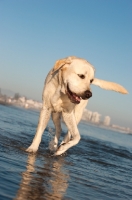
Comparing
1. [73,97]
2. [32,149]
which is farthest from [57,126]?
[73,97]

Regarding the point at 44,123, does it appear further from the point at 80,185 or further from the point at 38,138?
the point at 80,185

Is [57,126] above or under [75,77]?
under

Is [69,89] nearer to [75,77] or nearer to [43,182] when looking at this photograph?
[75,77]

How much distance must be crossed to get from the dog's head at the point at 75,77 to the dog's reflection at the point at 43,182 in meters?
1.26

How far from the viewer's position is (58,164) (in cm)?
545

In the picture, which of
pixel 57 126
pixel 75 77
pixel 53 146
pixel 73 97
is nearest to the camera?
pixel 75 77

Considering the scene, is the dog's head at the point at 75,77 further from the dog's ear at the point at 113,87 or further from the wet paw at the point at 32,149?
the wet paw at the point at 32,149

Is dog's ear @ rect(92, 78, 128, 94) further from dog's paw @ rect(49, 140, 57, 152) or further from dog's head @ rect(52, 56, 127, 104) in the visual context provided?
dog's paw @ rect(49, 140, 57, 152)

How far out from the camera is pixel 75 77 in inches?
215

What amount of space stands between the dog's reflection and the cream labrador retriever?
77 centimetres

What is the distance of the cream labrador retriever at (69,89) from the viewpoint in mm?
5483

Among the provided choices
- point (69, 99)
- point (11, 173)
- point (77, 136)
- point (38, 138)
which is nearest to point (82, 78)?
point (69, 99)

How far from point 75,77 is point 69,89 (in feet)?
0.93

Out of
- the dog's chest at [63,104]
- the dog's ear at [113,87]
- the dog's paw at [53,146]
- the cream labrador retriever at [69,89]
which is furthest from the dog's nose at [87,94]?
the dog's paw at [53,146]
